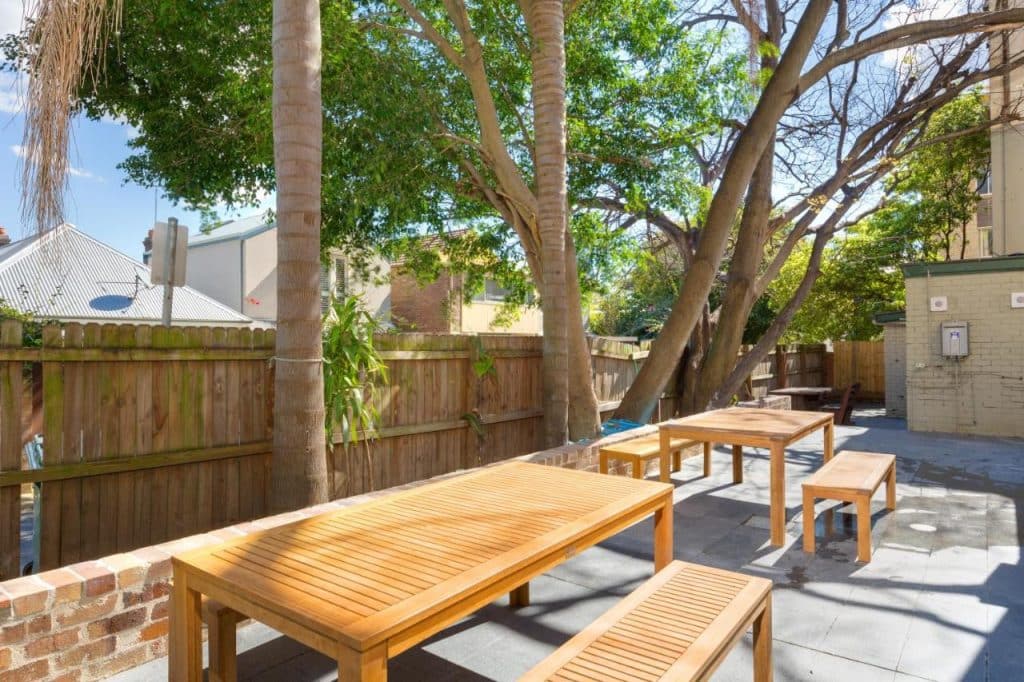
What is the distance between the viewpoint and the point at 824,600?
364 cm

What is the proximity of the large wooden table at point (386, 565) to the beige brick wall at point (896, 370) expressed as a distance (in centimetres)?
1318

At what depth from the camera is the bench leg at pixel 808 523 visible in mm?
4371

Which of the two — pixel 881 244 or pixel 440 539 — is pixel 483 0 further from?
pixel 881 244

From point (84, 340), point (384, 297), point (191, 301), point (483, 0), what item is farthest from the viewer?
point (384, 297)

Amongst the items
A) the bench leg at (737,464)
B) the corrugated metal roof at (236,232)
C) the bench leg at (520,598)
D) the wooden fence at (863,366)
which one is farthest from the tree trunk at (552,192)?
the corrugated metal roof at (236,232)

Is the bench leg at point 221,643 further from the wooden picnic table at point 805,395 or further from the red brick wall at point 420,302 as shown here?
the red brick wall at point 420,302

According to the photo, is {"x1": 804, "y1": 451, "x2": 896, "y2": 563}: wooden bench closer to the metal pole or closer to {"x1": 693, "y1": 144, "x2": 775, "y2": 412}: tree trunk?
the metal pole

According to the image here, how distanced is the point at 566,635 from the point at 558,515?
0.78 metres

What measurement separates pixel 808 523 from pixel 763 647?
2064mm

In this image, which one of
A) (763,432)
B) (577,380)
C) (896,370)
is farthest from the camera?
(896,370)

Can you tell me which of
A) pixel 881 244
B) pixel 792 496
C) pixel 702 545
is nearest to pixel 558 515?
pixel 702 545

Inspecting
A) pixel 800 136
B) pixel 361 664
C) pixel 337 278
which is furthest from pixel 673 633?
pixel 800 136

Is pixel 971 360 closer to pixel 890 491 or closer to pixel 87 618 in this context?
pixel 890 491

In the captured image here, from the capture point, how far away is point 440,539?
2.49 metres
